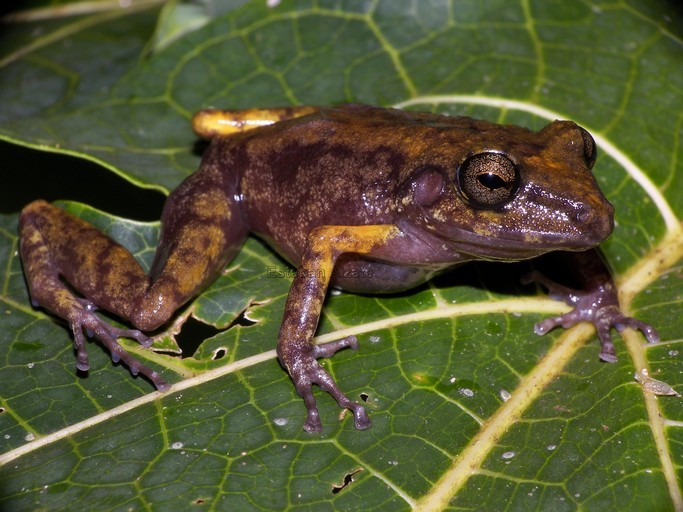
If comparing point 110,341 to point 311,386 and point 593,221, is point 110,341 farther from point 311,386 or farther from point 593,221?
point 593,221

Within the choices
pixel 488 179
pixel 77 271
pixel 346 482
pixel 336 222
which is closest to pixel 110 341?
pixel 77 271

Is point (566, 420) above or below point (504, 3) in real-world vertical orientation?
below

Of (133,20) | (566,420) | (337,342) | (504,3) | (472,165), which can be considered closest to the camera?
(566,420)

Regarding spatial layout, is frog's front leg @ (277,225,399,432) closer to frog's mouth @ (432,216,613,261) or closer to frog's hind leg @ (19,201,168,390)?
frog's mouth @ (432,216,613,261)

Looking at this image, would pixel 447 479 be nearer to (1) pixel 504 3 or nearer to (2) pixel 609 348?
(2) pixel 609 348

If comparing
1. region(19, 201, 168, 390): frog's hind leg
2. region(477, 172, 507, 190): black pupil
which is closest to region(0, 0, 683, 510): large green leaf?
region(19, 201, 168, 390): frog's hind leg

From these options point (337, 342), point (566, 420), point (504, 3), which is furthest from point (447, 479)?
point (504, 3)
